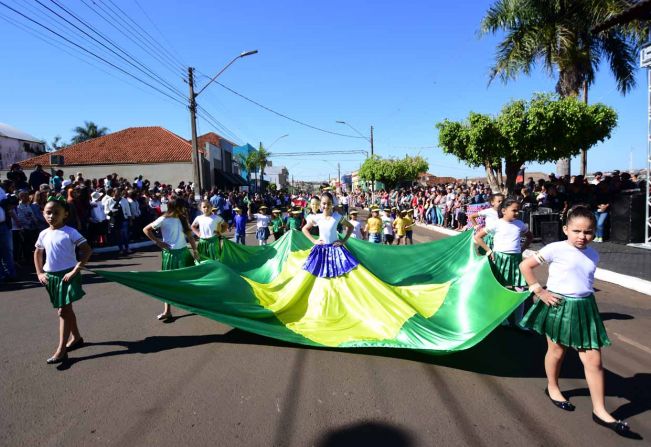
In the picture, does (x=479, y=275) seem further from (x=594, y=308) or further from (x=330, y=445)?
(x=330, y=445)

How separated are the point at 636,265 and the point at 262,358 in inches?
351

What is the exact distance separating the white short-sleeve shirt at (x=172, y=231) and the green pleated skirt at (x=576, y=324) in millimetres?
4803

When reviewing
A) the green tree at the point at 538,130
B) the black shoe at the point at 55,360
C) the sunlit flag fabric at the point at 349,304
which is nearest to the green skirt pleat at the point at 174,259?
the sunlit flag fabric at the point at 349,304

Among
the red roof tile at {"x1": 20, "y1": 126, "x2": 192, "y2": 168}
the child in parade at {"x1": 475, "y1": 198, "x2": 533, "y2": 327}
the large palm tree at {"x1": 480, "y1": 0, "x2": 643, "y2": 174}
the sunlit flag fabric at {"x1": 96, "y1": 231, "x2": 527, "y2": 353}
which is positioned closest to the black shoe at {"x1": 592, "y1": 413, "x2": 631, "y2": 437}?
the sunlit flag fabric at {"x1": 96, "y1": 231, "x2": 527, "y2": 353}

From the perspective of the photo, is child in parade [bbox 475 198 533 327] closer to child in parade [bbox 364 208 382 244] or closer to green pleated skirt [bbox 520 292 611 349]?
green pleated skirt [bbox 520 292 611 349]

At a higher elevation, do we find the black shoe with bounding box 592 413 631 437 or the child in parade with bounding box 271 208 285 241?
the child in parade with bounding box 271 208 285 241

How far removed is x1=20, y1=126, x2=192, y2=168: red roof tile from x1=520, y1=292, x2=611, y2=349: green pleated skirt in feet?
119

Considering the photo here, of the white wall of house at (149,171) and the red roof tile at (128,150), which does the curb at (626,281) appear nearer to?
the white wall of house at (149,171)

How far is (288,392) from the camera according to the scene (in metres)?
3.82

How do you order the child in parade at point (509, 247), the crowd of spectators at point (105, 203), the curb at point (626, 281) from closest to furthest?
1. the child in parade at point (509, 247)
2. the curb at point (626, 281)
3. the crowd of spectators at point (105, 203)

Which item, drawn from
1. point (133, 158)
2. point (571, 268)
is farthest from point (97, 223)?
point (133, 158)

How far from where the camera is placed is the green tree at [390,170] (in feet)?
168

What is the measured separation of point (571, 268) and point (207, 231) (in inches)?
217

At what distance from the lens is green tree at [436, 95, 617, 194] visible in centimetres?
1491
